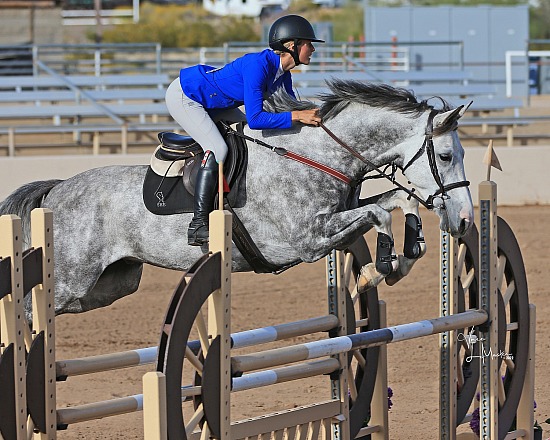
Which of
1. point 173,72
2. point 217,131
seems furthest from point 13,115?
point 217,131

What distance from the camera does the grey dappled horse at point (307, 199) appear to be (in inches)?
176

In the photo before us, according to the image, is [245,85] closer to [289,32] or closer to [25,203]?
[289,32]

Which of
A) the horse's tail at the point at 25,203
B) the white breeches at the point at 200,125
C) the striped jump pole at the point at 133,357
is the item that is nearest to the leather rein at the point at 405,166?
the white breeches at the point at 200,125

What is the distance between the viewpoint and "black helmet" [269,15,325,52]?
14.9 ft

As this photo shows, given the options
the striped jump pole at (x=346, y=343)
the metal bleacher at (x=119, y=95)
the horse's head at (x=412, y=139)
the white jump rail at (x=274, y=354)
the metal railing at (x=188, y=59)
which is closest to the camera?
the white jump rail at (x=274, y=354)

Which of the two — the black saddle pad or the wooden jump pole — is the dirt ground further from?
the wooden jump pole

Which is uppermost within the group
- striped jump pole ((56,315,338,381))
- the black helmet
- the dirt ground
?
the black helmet

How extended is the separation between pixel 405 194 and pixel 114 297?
1570mm

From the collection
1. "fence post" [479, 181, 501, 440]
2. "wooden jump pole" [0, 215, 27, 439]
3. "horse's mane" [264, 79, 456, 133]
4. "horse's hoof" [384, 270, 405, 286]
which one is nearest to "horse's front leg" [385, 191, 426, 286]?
"horse's hoof" [384, 270, 405, 286]

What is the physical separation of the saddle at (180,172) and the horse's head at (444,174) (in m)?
0.78

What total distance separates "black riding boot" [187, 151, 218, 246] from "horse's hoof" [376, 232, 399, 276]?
0.78m

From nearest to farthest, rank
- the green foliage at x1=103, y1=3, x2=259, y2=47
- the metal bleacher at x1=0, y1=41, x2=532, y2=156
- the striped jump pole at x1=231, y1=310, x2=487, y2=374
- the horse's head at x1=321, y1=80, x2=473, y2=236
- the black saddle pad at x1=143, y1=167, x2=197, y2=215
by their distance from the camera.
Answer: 1. the striped jump pole at x1=231, y1=310, x2=487, y2=374
2. the horse's head at x1=321, y1=80, x2=473, y2=236
3. the black saddle pad at x1=143, y1=167, x2=197, y2=215
4. the metal bleacher at x1=0, y1=41, x2=532, y2=156
5. the green foliage at x1=103, y1=3, x2=259, y2=47

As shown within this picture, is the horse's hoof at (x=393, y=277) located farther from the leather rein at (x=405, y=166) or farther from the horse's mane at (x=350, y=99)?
the horse's mane at (x=350, y=99)

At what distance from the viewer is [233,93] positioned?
4.68 meters
